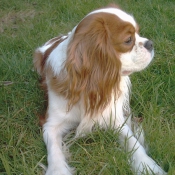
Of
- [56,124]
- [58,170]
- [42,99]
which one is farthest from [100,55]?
[42,99]

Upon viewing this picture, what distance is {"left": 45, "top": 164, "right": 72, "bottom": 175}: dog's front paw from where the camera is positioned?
2229 millimetres

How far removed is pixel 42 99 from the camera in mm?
3010

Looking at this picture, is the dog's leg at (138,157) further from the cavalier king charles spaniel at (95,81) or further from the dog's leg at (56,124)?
the dog's leg at (56,124)

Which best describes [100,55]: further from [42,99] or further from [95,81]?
[42,99]

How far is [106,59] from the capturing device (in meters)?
2.27

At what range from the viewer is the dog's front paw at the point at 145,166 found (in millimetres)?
2121

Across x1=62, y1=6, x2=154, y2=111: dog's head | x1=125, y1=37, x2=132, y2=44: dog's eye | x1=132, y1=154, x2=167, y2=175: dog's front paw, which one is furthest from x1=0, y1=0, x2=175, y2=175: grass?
x1=125, y1=37, x2=132, y2=44: dog's eye

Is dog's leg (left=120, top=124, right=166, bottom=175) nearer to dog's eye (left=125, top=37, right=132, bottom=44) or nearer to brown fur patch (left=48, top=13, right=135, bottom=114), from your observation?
brown fur patch (left=48, top=13, right=135, bottom=114)

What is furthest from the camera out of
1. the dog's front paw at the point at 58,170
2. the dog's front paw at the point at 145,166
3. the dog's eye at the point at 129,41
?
the dog's eye at the point at 129,41

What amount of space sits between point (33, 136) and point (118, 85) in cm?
79

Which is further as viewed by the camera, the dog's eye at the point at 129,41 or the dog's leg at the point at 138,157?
the dog's eye at the point at 129,41

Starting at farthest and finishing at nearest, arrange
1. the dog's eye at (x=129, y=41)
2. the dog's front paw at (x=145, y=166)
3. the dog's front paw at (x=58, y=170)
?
the dog's eye at (x=129, y=41), the dog's front paw at (x=58, y=170), the dog's front paw at (x=145, y=166)

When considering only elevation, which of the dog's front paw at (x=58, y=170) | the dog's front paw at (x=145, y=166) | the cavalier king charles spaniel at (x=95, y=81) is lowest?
the dog's front paw at (x=58, y=170)

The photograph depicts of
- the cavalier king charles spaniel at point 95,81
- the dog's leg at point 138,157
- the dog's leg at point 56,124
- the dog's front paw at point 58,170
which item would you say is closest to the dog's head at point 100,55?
the cavalier king charles spaniel at point 95,81
